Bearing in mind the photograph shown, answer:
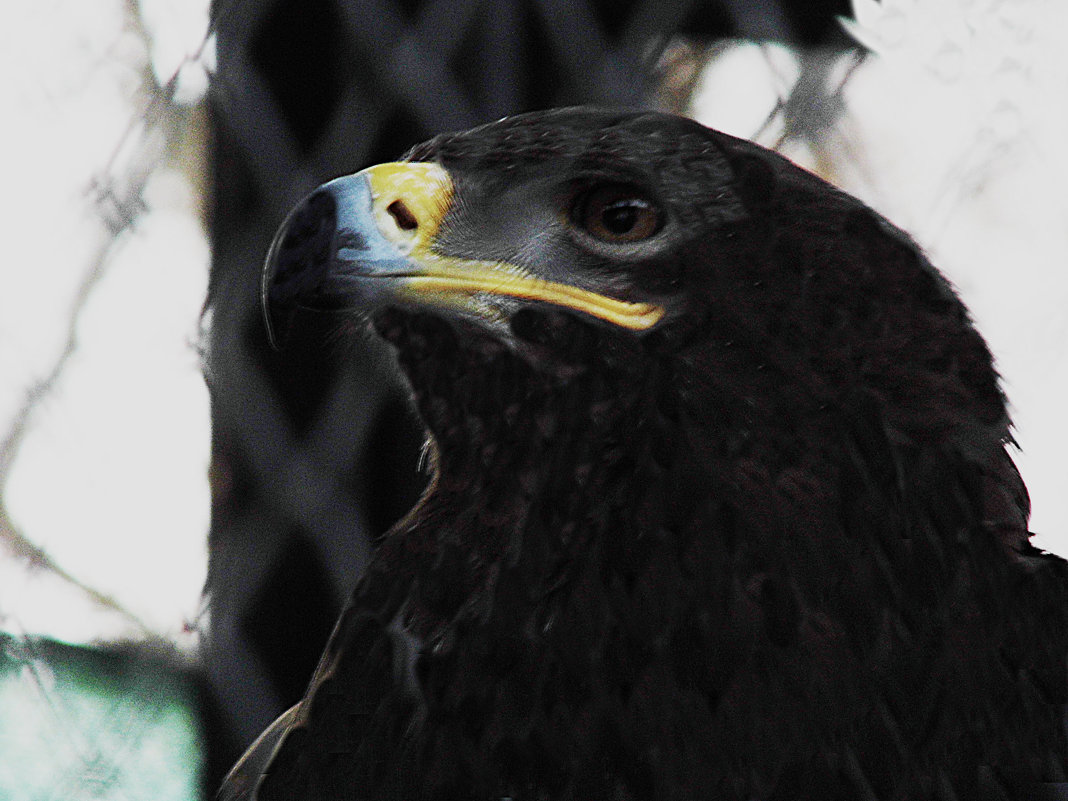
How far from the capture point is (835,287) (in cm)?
78

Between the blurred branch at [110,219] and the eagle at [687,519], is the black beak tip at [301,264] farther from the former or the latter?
the blurred branch at [110,219]

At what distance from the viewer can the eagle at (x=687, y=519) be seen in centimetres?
76

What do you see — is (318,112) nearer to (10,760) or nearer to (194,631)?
(194,631)

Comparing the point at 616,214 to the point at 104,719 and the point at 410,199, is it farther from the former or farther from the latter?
the point at 104,719

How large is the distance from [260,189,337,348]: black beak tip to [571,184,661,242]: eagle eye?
178mm

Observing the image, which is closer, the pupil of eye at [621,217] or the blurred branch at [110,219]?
the pupil of eye at [621,217]

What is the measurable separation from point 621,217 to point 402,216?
0.51 feet

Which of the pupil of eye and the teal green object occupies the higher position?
the pupil of eye

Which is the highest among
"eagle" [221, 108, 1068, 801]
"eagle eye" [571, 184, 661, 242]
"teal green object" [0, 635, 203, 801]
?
"eagle eye" [571, 184, 661, 242]

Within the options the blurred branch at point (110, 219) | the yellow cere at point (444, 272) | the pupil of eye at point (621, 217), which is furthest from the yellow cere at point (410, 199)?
the blurred branch at point (110, 219)

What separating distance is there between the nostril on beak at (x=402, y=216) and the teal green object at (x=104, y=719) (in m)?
0.66

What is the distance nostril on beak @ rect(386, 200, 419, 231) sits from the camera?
83cm

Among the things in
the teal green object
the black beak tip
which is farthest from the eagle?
the teal green object

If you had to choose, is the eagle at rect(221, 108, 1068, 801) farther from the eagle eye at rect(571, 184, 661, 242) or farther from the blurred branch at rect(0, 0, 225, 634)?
the blurred branch at rect(0, 0, 225, 634)
